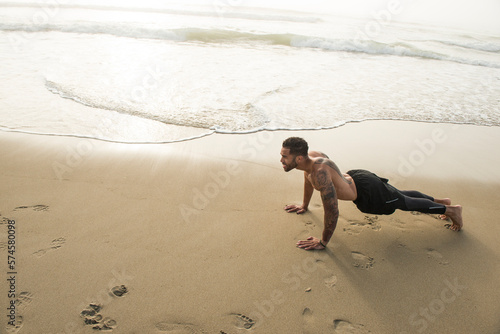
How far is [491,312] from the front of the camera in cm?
246

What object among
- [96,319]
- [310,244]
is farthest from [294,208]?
[96,319]

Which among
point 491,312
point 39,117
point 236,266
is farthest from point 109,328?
point 39,117

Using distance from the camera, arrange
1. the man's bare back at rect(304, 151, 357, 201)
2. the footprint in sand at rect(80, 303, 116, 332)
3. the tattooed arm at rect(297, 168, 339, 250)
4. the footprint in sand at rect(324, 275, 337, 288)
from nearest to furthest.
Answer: the footprint in sand at rect(80, 303, 116, 332), the footprint in sand at rect(324, 275, 337, 288), the tattooed arm at rect(297, 168, 339, 250), the man's bare back at rect(304, 151, 357, 201)

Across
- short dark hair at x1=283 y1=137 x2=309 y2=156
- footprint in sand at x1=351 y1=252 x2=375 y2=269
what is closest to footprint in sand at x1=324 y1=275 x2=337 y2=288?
footprint in sand at x1=351 y1=252 x2=375 y2=269

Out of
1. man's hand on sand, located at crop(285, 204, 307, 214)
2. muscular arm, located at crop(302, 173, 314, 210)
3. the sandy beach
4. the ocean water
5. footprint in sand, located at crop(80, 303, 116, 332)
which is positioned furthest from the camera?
the ocean water

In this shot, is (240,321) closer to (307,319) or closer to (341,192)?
(307,319)

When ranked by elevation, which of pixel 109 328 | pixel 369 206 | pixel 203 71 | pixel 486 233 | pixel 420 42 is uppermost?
pixel 420 42

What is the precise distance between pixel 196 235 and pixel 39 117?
14.1 feet

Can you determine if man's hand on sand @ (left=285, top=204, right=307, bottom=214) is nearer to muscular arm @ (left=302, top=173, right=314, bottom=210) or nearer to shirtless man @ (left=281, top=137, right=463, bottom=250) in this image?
muscular arm @ (left=302, top=173, right=314, bottom=210)

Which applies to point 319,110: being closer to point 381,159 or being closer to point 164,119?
point 381,159

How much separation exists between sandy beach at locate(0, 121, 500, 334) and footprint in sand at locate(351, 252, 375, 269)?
0.01m

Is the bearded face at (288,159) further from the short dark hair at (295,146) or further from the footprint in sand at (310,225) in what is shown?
the footprint in sand at (310,225)

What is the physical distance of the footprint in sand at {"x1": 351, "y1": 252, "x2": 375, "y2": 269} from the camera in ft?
9.41

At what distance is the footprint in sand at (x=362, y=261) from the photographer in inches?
113
